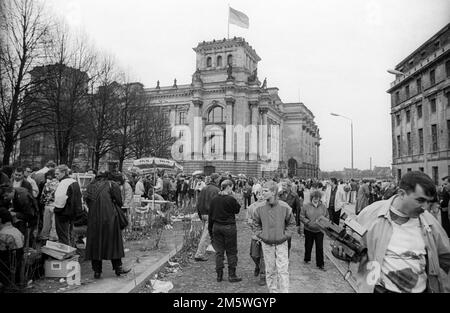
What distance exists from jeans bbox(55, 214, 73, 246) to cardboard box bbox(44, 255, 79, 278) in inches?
34.5

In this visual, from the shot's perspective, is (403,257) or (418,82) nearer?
(403,257)

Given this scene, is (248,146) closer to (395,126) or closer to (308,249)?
(395,126)

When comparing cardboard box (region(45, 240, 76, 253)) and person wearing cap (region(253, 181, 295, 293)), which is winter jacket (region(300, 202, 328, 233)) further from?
cardboard box (region(45, 240, 76, 253))

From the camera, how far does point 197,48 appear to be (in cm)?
5734

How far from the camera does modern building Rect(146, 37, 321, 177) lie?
50656 millimetres

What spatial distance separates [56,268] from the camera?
18.8ft

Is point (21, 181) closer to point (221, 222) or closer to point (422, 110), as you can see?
point (221, 222)

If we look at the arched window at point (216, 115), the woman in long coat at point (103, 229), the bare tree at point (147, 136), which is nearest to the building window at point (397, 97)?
the bare tree at point (147, 136)

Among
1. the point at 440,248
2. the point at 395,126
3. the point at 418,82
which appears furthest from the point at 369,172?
the point at 440,248

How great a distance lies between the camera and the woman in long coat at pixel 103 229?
556 centimetres

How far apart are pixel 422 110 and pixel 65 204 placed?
17175 millimetres

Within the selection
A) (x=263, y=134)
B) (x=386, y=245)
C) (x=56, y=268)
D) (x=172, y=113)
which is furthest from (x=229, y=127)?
(x=386, y=245)
